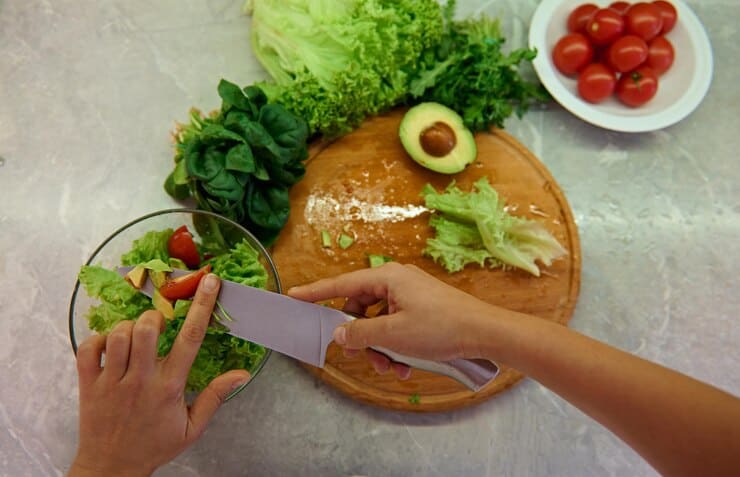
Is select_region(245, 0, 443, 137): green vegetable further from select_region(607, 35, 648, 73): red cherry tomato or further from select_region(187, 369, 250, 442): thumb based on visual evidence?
select_region(187, 369, 250, 442): thumb

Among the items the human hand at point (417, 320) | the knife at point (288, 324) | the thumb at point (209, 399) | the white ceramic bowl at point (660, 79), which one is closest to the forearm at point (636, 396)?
the human hand at point (417, 320)

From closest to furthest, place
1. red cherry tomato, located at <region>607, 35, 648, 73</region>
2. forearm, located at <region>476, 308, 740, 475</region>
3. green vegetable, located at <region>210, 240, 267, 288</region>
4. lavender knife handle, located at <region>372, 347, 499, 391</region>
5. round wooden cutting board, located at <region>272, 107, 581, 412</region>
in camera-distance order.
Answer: forearm, located at <region>476, 308, 740, 475</region>
lavender knife handle, located at <region>372, 347, 499, 391</region>
green vegetable, located at <region>210, 240, 267, 288</region>
round wooden cutting board, located at <region>272, 107, 581, 412</region>
red cherry tomato, located at <region>607, 35, 648, 73</region>

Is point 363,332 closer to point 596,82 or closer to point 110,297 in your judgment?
point 110,297

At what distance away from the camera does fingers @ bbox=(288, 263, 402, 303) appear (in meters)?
1.01

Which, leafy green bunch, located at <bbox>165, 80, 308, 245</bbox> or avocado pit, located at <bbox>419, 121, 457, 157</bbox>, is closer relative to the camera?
leafy green bunch, located at <bbox>165, 80, 308, 245</bbox>

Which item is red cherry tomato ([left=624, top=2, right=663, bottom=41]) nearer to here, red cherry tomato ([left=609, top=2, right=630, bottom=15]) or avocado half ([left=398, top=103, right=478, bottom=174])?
red cherry tomato ([left=609, top=2, right=630, bottom=15])

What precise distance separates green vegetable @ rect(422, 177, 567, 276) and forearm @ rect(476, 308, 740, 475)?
1.56 ft

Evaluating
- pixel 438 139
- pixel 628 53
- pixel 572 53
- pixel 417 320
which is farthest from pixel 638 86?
pixel 417 320

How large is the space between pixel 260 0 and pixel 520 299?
40.9 inches

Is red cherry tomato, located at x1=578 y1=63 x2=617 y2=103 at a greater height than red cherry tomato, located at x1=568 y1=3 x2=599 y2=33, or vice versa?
red cherry tomato, located at x1=568 y1=3 x2=599 y2=33

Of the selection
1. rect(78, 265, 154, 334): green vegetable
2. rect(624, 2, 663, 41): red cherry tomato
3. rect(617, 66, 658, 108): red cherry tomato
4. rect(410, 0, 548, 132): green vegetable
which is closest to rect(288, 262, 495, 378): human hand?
rect(78, 265, 154, 334): green vegetable

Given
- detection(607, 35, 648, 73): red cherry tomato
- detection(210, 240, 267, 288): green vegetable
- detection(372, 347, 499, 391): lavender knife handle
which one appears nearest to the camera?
detection(372, 347, 499, 391): lavender knife handle

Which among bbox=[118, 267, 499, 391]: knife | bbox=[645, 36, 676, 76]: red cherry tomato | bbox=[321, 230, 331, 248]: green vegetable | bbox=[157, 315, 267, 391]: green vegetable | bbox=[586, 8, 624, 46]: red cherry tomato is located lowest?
bbox=[157, 315, 267, 391]: green vegetable

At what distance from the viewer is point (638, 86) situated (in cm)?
145
